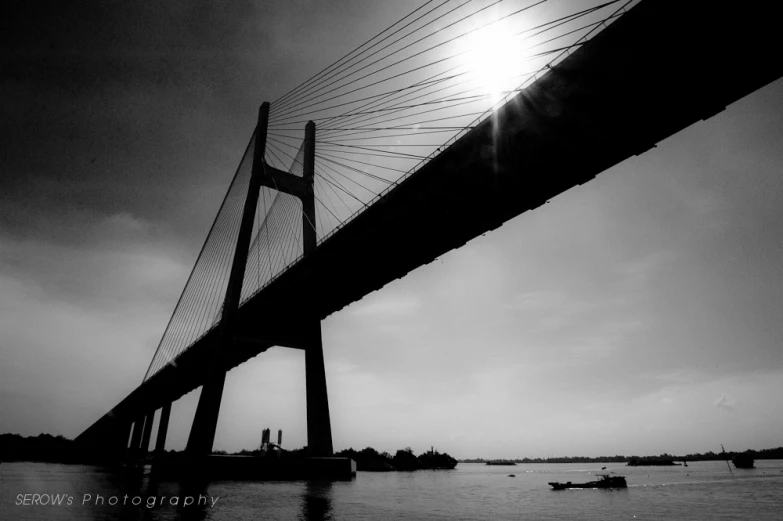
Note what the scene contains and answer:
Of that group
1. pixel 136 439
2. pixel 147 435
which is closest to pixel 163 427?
pixel 147 435

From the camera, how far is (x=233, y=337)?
24438mm

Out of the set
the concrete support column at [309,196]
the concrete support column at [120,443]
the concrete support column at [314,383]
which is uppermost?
the concrete support column at [309,196]

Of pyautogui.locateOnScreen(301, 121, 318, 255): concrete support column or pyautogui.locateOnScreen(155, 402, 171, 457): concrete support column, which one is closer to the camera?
pyautogui.locateOnScreen(301, 121, 318, 255): concrete support column

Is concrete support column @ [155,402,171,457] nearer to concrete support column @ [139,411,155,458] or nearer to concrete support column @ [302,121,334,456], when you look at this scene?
concrete support column @ [139,411,155,458]

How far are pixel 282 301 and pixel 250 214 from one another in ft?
20.4

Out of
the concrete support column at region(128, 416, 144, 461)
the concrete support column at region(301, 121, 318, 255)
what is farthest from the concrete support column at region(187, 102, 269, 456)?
the concrete support column at region(128, 416, 144, 461)

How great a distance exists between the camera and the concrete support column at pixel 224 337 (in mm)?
21812

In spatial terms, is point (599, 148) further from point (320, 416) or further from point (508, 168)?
point (320, 416)

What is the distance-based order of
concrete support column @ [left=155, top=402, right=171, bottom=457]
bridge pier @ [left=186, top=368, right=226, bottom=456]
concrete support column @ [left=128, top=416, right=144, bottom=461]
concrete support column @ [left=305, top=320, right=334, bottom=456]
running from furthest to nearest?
concrete support column @ [left=128, top=416, right=144, bottom=461] < concrete support column @ [left=155, top=402, right=171, bottom=457] < concrete support column @ [left=305, top=320, right=334, bottom=456] < bridge pier @ [left=186, top=368, right=226, bottom=456]

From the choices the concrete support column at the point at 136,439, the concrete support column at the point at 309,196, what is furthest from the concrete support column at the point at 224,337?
the concrete support column at the point at 136,439

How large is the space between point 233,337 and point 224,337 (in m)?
0.66

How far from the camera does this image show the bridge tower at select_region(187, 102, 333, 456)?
73.3 feet

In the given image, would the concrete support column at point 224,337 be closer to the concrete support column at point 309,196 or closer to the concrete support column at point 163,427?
the concrete support column at point 309,196

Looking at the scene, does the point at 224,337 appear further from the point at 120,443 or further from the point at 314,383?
the point at 120,443
